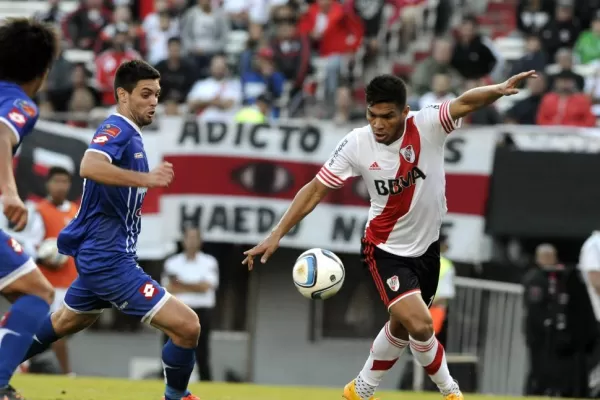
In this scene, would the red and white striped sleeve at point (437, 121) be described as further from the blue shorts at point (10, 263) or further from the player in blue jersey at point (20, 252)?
the blue shorts at point (10, 263)

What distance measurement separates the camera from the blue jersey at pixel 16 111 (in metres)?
7.70

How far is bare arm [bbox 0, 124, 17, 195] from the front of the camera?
24.2 feet

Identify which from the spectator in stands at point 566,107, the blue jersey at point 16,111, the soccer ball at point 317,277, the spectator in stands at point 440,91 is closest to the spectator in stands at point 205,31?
the spectator in stands at point 440,91

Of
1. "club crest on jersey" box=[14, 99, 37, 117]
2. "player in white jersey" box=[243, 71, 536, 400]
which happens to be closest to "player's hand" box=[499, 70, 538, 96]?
"player in white jersey" box=[243, 71, 536, 400]

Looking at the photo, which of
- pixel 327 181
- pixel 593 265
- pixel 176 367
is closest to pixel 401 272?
pixel 327 181

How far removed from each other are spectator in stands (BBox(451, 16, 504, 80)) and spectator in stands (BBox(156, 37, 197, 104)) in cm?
415

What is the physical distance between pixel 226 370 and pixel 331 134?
13.3ft

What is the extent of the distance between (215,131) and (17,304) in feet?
29.4

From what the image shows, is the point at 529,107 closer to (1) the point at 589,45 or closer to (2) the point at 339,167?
(1) the point at 589,45

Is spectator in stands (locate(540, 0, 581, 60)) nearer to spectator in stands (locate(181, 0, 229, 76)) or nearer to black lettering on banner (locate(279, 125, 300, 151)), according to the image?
spectator in stands (locate(181, 0, 229, 76))

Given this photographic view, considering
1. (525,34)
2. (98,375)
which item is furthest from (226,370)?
(525,34)

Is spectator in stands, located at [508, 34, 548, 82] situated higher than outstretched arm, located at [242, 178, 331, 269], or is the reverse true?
spectator in stands, located at [508, 34, 548, 82]

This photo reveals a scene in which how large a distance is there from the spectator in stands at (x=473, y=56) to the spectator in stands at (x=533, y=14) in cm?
166

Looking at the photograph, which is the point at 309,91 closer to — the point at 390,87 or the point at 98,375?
the point at 98,375
